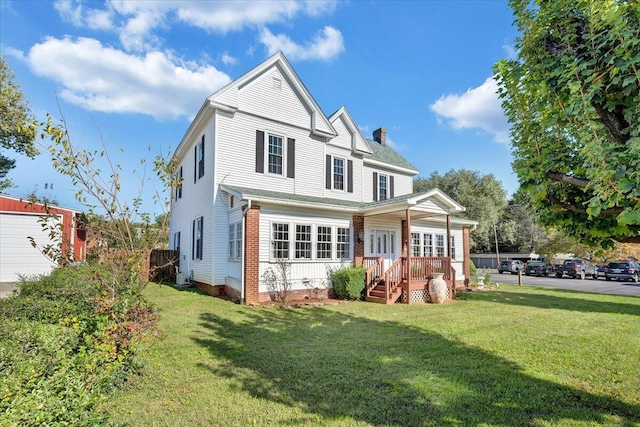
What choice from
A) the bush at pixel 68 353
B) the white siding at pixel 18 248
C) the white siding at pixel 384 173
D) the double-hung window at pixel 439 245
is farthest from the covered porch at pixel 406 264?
the white siding at pixel 18 248

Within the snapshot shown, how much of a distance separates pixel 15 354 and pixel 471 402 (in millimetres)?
5519

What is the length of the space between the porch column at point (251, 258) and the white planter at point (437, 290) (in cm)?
668

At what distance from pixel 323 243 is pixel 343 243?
1.06 m

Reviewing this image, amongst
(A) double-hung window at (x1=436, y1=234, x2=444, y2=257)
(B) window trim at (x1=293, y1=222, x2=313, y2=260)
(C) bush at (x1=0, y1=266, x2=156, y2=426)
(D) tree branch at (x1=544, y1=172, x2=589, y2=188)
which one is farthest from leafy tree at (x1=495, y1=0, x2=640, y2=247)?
(A) double-hung window at (x1=436, y1=234, x2=444, y2=257)

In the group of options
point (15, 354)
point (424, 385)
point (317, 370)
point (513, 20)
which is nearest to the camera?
point (15, 354)

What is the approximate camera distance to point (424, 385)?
15.6 feet

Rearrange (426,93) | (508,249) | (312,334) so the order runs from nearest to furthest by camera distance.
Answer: (312,334) < (426,93) < (508,249)

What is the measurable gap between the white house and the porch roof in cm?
5

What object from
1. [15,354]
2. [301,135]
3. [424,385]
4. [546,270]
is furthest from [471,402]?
[546,270]

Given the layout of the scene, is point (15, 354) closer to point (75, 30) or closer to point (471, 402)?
point (471, 402)

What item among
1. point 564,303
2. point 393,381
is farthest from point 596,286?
point 393,381

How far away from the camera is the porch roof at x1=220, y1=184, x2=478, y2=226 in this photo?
11805 mm

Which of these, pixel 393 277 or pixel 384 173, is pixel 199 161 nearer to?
pixel 393 277

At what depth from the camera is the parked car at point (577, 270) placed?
30.5 metres
